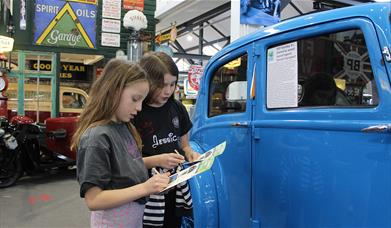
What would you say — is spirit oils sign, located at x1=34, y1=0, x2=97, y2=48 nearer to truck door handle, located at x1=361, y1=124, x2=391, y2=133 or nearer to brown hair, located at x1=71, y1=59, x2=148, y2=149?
brown hair, located at x1=71, y1=59, x2=148, y2=149

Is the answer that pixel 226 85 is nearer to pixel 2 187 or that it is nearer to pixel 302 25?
pixel 302 25

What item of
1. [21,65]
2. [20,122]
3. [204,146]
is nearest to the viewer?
[204,146]

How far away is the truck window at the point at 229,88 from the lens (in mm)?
2426

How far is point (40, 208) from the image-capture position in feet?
17.2

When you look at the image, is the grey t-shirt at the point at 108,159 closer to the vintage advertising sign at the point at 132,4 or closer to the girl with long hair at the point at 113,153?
the girl with long hair at the point at 113,153

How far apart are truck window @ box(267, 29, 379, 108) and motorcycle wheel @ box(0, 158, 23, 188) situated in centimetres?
561

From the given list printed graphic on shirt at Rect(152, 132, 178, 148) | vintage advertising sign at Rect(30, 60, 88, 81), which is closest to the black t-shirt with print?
printed graphic on shirt at Rect(152, 132, 178, 148)

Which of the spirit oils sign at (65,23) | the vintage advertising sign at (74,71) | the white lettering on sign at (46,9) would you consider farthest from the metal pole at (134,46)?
the vintage advertising sign at (74,71)

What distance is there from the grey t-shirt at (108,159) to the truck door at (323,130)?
2.30 feet

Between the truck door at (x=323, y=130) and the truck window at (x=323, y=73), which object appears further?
the truck window at (x=323, y=73)

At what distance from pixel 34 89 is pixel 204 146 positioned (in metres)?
9.42

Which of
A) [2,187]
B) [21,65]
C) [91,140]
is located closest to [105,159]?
[91,140]

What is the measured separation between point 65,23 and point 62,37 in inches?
15.1

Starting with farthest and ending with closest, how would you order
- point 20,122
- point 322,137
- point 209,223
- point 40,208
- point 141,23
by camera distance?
point 141,23, point 20,122, point 40,208, point 209,223, point 322,137
